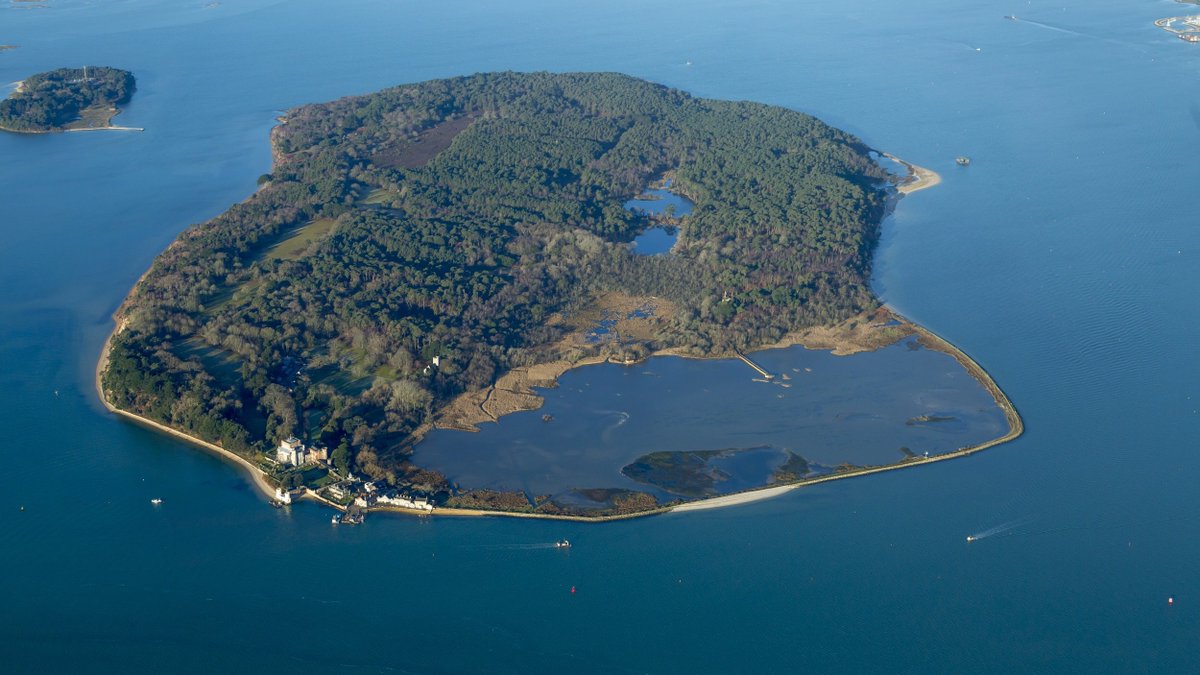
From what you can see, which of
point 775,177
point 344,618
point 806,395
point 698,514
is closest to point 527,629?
point 344,618

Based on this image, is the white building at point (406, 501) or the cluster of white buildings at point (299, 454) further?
the cluster of white buildings at point (299, 454)

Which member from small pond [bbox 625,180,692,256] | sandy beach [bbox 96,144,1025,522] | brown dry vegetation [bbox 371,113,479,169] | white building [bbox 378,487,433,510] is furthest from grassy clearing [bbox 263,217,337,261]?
white building [bbox 378,487,433,510]

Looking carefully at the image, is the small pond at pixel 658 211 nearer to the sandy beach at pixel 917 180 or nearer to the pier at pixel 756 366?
the pier at pixel 756 366

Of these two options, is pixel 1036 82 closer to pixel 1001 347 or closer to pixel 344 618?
pixel 1001 347

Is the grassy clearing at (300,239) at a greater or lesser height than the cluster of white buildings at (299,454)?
greater

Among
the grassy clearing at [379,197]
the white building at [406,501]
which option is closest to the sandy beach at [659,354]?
the white building at [406,501]

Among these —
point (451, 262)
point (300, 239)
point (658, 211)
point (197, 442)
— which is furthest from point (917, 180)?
point (197, 442)

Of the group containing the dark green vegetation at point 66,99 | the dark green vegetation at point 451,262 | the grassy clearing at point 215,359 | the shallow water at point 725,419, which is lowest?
the shallow water at point 725,419

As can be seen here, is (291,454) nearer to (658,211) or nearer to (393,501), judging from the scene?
(393,501)
